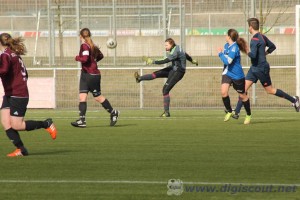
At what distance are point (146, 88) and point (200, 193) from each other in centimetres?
1928

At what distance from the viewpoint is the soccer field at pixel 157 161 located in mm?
10672

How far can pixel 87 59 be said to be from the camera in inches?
751

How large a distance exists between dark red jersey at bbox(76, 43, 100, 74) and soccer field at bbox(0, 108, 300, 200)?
3.77 feet

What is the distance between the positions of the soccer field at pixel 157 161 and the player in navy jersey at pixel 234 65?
57 centimetres

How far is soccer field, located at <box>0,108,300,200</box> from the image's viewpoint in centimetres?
1067

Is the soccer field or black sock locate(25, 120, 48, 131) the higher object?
black sock locate(25, 120, 48, 131)

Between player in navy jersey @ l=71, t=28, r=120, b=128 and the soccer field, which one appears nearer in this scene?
the soccer field

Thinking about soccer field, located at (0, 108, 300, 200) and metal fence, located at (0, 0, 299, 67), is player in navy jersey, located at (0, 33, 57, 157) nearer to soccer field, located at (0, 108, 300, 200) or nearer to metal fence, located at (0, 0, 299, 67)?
soccer field, located at (0, 108, 300, 200)

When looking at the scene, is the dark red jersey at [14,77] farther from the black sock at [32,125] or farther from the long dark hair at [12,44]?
the black sock at [32,125]

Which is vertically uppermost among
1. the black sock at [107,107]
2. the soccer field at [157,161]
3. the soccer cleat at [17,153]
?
the black sock at [107,107]

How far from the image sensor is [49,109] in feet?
88.2

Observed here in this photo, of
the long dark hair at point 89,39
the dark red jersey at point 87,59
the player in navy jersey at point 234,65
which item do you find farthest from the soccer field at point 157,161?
the long dark hair at point 89,39

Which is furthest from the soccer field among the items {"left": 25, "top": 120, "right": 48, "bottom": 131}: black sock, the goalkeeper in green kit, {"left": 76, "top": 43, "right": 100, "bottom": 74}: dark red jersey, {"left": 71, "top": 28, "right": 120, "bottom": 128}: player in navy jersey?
the goalkeeper in green kit

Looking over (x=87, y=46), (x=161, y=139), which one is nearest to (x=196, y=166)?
(x=161, y=139)
